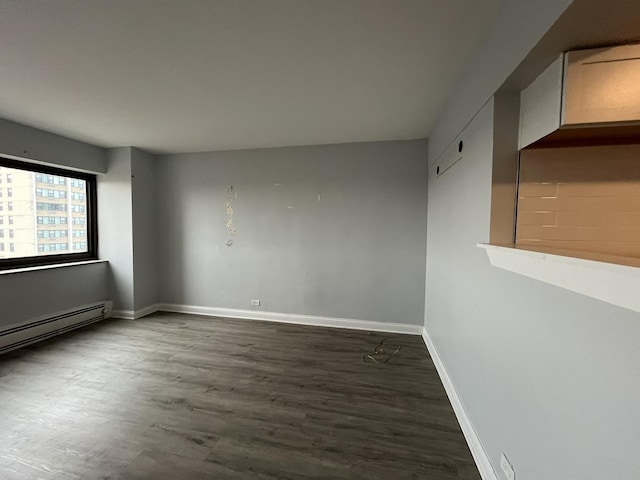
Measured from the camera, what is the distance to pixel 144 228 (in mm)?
3959

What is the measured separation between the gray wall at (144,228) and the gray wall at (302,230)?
0.43ft

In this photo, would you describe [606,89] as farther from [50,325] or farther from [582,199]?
[50,325]

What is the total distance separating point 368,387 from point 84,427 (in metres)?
2.14

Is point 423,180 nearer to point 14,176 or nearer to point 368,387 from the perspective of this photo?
point 368,387

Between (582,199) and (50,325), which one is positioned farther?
(50,325)

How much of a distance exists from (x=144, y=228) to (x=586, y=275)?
4.81m

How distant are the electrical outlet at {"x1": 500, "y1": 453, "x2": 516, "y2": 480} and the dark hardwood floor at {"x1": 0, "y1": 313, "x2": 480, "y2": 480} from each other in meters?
0.30

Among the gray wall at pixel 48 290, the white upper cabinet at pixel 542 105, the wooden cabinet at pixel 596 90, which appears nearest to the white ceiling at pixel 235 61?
the white upper cabinet at pixel 542 105

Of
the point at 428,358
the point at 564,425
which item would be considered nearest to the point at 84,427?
the point at 564,425

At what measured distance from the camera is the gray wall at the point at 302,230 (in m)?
3.37

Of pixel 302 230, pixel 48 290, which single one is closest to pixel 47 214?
pixel 48 290

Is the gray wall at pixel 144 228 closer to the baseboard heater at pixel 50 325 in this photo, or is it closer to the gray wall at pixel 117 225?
the gray wall at pixel 117 225

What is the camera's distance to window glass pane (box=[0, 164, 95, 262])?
120 inches

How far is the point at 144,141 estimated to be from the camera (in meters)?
3.46
